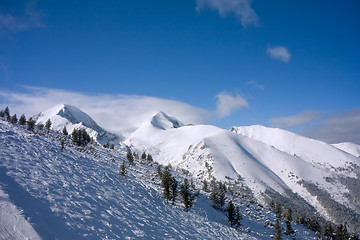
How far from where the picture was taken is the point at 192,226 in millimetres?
25906

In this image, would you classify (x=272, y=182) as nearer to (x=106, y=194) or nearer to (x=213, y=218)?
(x=213, y=218)

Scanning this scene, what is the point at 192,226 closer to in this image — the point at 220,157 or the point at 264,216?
the point at 264,216

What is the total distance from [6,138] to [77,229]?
20.7 meters

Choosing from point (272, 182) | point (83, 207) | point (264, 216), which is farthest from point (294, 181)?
point (83, 207)

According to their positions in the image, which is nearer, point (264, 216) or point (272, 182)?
point (264, 216)

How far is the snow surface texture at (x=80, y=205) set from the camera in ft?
44.4

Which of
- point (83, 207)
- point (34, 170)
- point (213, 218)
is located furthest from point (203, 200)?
point (34, 170)

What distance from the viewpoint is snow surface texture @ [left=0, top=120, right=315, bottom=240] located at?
44.4 ft

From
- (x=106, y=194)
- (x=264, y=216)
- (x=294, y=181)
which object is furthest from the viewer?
(x=294, y=181)

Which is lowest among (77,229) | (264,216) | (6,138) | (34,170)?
(264,216)

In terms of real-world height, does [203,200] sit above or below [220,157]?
below

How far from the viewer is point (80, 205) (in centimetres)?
1805

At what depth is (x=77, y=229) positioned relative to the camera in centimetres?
1461

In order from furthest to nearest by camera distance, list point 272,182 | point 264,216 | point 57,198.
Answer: point 272,182, point 264,216, point 57,198
